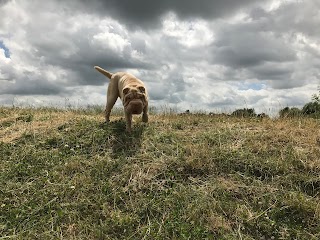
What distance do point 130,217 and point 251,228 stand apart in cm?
171

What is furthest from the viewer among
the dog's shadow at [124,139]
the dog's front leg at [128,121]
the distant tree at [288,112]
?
the distant tree at [288,112]

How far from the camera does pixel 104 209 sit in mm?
5512

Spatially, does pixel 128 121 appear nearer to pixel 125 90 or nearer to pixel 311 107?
pixel 125 90

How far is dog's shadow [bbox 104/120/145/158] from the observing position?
7.04 metres

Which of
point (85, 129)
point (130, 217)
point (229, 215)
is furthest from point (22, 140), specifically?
point (229, 215)

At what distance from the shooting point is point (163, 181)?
6.08m

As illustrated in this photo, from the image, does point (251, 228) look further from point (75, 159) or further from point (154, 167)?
point (75, 159)

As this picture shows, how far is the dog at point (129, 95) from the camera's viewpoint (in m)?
7.47

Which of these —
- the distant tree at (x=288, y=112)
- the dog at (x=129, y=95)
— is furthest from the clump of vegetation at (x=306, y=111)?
the dog at (x=129, y=95)

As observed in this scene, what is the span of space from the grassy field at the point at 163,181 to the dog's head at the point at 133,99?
0.56m

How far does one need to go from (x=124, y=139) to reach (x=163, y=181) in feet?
5.81

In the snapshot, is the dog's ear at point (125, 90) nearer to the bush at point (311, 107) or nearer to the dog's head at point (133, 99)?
the dog's head at point (133, 99)

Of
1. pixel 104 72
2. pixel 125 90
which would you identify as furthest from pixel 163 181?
pixel 104 72

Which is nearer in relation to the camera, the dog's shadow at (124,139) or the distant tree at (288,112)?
the dog's shadow at (124,139)
